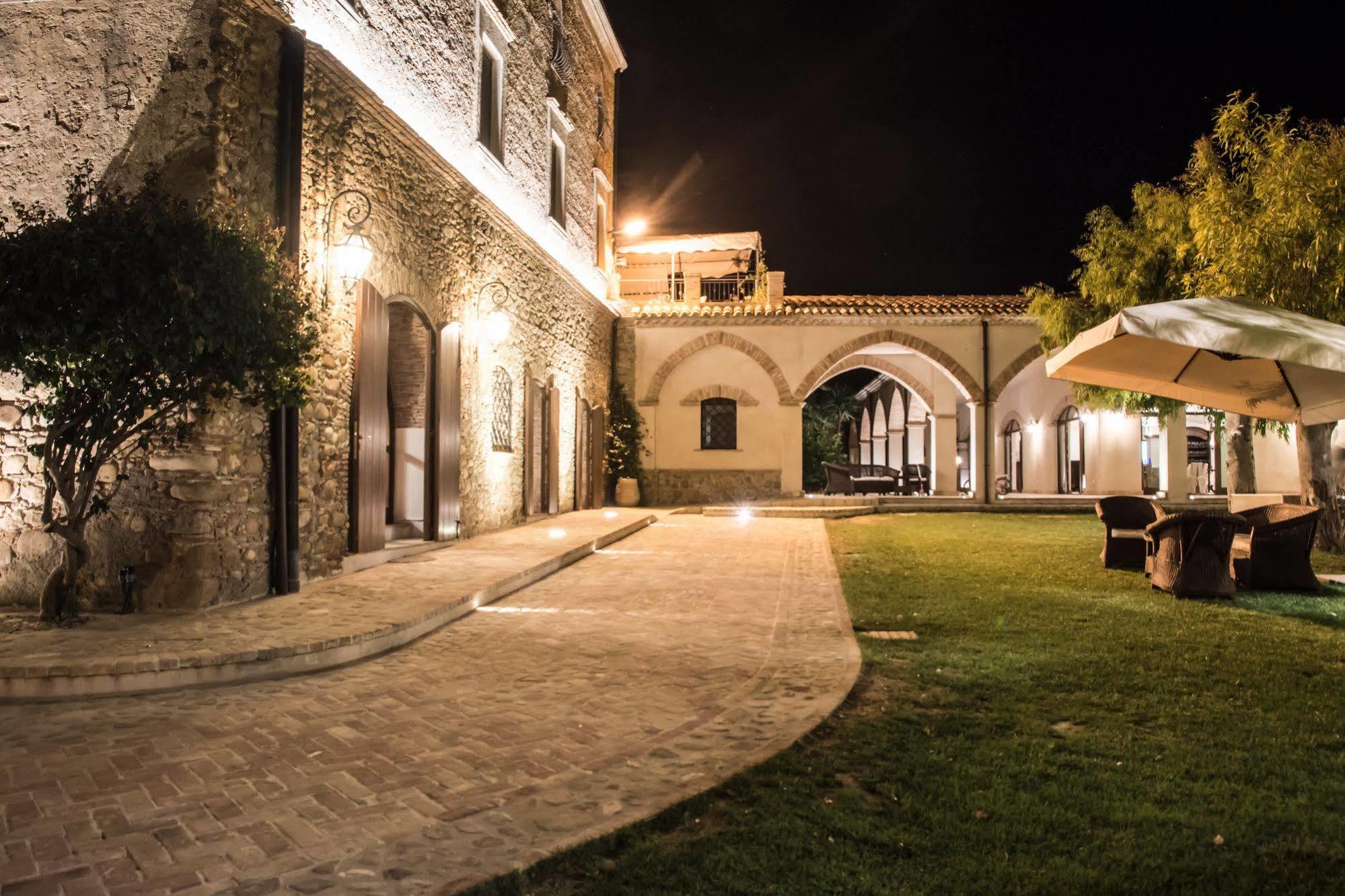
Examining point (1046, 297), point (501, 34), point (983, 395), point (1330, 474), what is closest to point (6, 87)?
point (501, 34)

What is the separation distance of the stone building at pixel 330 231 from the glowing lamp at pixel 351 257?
0.01 meters

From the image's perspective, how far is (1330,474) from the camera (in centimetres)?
945

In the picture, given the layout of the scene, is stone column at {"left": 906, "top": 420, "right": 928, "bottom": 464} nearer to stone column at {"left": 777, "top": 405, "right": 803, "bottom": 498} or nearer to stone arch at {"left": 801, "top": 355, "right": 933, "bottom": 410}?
stone arch at {"left": 801, "top": 355, "right": 933, "bottom": 410}

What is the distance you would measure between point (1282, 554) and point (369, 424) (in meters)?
7.92

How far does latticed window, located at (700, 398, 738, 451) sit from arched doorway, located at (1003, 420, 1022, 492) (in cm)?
937

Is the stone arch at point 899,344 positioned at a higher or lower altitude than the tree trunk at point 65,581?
higher

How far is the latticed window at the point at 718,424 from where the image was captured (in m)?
18.3

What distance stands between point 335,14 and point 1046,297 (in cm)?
1271

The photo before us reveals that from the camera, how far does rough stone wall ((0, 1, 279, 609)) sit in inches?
218

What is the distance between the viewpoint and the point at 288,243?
614 centimetres

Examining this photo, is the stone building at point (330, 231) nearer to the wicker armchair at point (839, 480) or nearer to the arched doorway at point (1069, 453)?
the wicker armchair at point (839, 480)

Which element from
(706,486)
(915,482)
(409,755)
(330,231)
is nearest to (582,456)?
(706,486)

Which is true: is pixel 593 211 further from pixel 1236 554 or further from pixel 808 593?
pixel 1236 554

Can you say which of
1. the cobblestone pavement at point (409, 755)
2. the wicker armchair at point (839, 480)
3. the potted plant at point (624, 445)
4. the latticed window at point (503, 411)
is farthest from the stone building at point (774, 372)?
the cobblestone pavement at point (409, 755)
